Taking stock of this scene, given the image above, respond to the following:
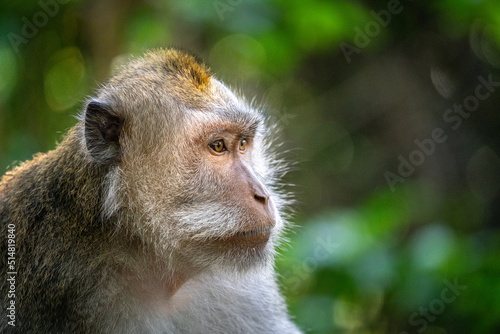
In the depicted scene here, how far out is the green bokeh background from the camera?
6723 mm

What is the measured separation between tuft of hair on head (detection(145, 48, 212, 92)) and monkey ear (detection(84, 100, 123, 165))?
2.10 feet

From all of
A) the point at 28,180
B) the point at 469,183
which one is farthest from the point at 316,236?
the point at 469,183

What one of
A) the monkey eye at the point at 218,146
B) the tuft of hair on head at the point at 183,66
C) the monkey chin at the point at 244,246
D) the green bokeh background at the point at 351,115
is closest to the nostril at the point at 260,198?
the monkey chin at the point at 244,246

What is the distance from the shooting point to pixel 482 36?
9797 mm

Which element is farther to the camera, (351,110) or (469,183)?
(351,110)

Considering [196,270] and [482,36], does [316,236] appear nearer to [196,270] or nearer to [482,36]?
[196,270]

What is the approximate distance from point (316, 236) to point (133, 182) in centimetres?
308

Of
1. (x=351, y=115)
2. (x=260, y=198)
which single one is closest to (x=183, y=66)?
(x=260, y=198)

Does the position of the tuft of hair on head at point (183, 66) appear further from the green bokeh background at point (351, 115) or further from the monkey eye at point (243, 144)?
the green bokeh background at point (351, 115)

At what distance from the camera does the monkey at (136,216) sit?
4.02 metres

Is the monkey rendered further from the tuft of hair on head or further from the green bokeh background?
the green bokeh background

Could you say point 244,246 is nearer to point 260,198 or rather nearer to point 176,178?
point 260,198

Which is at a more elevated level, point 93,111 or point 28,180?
point 93,111

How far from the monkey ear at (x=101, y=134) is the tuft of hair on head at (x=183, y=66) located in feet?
2.10
